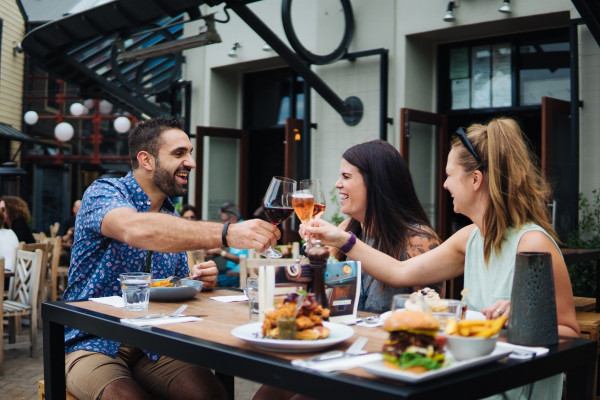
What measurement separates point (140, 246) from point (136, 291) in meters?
0.26

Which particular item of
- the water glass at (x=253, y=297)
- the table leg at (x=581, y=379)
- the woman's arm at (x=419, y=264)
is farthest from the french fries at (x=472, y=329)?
the woman's arm at (x=419, y=264)

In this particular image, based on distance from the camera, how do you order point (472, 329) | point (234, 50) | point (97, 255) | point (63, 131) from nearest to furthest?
1. point (472, 329)
2. point (97, 255)
3. point (234, 50)
4. point (63, 131)

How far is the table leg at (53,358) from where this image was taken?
222 cm

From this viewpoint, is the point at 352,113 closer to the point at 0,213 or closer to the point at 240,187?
the point at 240,187

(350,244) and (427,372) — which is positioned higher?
(350,244)

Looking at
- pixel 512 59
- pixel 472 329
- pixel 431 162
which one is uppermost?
pixel 512 59

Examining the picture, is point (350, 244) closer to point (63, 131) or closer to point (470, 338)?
point (470, 338)

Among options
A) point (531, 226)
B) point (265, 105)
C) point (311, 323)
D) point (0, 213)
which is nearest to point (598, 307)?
point (531, 226)

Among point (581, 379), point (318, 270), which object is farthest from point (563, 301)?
point (318, 270)

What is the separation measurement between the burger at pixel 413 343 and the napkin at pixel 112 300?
113 cm

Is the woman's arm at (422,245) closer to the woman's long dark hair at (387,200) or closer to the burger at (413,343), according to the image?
the woman's long dark hair at (387,200)

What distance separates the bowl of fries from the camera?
1.33 m

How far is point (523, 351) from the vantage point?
1479mm

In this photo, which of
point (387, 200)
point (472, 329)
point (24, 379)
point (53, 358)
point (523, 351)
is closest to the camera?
point (472, 329)
